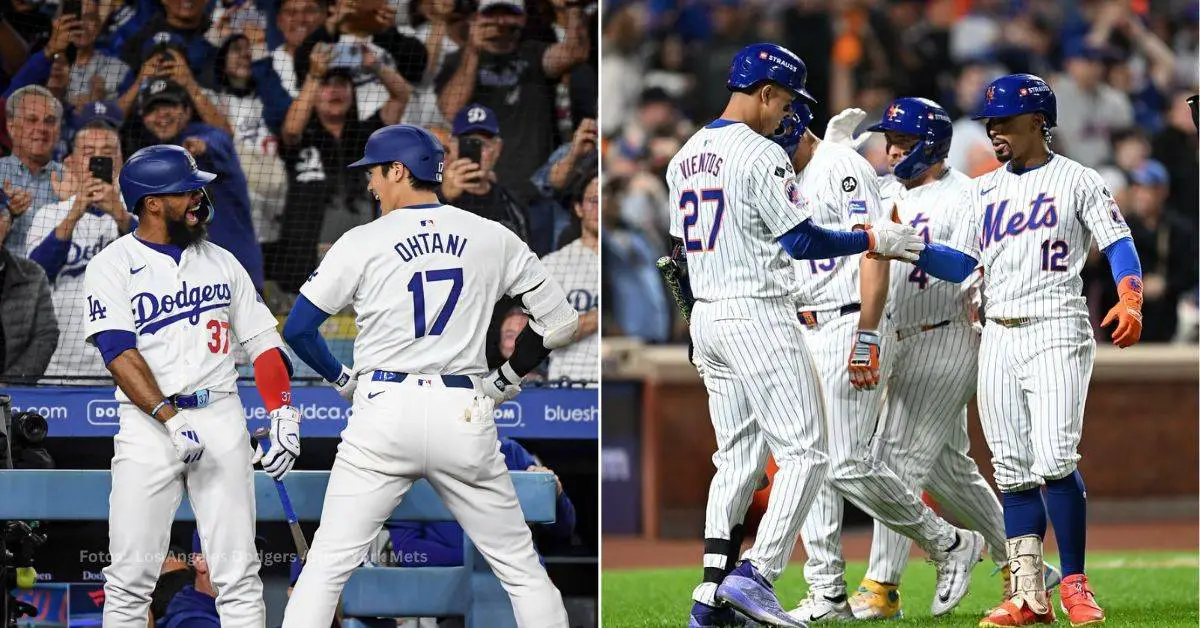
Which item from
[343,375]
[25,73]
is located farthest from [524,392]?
[25,73]

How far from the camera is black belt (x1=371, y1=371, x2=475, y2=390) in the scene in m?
4.58

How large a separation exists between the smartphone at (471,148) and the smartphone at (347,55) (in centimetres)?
68

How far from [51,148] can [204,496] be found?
223cm

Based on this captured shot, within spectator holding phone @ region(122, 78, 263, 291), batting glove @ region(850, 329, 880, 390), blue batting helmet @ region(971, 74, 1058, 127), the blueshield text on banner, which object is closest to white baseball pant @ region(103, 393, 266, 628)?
the blueshield text on banner

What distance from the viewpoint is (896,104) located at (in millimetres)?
5895

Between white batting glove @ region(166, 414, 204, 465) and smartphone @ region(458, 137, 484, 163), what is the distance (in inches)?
80.5

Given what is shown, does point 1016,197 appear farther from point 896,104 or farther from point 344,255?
point 344,255

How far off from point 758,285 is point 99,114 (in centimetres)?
319

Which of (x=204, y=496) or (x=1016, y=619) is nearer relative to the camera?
(x=204, y=496)

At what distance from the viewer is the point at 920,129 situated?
583cm

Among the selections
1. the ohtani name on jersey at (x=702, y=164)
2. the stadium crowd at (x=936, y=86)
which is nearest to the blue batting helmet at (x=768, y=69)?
the ohtani name on jersey at (x=702, y=164)

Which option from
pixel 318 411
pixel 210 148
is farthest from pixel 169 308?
pixel 210 148

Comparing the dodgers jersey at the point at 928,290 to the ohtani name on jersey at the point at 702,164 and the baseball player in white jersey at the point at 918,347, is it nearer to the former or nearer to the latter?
the baseball player in white jersey at the point at 918,347

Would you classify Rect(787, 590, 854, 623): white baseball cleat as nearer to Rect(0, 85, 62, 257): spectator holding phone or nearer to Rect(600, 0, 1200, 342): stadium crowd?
Rect(0, 85, 62, 257): spectator holding phone
